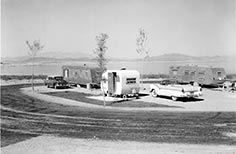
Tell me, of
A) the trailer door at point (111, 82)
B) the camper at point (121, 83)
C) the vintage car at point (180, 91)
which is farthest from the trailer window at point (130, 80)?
the vintage car at point (180, 91)

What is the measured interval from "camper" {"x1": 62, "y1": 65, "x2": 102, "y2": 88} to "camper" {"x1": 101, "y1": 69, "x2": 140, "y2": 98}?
7529mm

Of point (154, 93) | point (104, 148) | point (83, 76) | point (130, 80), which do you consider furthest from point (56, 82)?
point (104, 148)

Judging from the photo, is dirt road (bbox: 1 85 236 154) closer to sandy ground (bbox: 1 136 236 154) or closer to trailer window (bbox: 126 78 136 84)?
sandy ground (bbox: 1 136 236 154)

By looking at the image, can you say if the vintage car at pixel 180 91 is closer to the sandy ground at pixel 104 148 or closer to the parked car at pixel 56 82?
the sandy ground at pixel 104 148

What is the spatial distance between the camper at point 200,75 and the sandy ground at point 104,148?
24.5 metres

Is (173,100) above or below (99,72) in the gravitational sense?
below

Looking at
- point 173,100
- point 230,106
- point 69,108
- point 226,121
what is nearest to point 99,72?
point 173,100

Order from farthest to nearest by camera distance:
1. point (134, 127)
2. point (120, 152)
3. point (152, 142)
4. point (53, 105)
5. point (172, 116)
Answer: point (53, 105) → point (172, 116) → point (134, 127) → point (152, 142) → point (120, 152)

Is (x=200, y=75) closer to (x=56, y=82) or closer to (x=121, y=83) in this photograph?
(x=121, y=83)

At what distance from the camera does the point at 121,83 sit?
24.0m

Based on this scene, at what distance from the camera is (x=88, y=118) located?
15953 mm

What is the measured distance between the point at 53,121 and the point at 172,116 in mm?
6334

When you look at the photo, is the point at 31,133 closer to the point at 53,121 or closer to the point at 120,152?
the point at 53,121

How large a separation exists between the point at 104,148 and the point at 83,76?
952 inches
